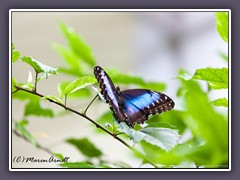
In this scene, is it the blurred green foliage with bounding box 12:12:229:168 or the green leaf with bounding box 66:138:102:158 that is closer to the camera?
the blurred green foliage with bounding box 12:12:229:168

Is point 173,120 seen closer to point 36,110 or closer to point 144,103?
point 144,103

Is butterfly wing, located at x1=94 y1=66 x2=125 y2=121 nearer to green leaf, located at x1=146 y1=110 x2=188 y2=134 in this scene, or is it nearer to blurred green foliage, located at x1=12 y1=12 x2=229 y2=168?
blurred green foliage, located at x1=12 y1=12 x2=229 y2=168

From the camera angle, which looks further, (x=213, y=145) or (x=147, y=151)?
(x=147, y=151)

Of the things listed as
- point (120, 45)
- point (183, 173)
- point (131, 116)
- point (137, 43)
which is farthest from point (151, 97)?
point (137, 43)

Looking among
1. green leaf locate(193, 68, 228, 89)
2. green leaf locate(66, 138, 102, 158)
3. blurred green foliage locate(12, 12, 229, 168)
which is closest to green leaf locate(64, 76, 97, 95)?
blurred green foliage locate(12, 12, 229, 168)

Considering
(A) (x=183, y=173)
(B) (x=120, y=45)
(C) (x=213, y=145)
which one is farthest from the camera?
(B) (x=120, y=45)

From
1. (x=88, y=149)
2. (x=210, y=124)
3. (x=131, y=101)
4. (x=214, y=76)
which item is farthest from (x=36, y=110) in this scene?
(x=210, y=124)

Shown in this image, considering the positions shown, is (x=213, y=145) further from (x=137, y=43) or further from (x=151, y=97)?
(x=137, y=43)

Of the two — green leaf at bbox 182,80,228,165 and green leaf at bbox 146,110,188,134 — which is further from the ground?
green leaf at bbox 146,110,188,134

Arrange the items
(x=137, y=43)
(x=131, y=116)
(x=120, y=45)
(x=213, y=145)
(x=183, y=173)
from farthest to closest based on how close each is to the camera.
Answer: (x=137, y=43) < (x=120, y=45) < (x=183, y=173) < (x=131, y=116) < (x=213, y=145)
